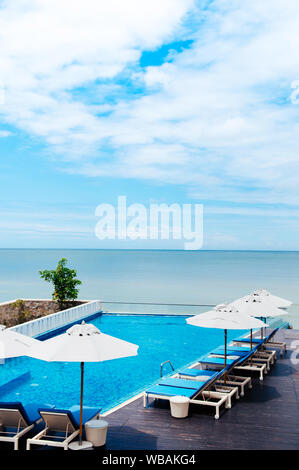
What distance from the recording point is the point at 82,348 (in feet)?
18.4

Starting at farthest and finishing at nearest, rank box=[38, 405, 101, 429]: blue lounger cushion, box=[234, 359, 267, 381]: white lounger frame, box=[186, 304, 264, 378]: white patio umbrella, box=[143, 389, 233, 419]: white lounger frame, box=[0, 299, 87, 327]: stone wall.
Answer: box=[0, 299, 87, 327]: stone wall, box=[234, 359, 267, 381]: white lounger frame, box=[186, 304, 264, 378]: white patio umbrella, box=[143, 389, 233, 419]: white lounger frame, box=[38, 405, 101, 429]: blue lounger cushion

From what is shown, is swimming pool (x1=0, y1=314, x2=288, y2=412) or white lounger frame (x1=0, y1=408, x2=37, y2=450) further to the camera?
swimming pool (x1=0, y1=314, x2=288, y2=412)

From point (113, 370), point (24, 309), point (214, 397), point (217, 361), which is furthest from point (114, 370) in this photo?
point (24, 309)

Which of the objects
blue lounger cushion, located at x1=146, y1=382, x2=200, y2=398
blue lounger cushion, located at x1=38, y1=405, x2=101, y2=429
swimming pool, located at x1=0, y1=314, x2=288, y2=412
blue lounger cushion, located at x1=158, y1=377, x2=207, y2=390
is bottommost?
swimming pool, located at x1=0, y1=314, x2=288, y2=412

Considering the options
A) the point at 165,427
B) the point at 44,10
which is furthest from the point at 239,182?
the point at 165,427

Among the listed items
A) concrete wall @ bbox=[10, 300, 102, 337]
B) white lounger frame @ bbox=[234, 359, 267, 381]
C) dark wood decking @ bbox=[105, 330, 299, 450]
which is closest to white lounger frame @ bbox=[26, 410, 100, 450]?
dark wood decking @ bbox=[105, 330, 299, 450]

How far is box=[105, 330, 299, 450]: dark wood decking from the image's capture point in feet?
20.2

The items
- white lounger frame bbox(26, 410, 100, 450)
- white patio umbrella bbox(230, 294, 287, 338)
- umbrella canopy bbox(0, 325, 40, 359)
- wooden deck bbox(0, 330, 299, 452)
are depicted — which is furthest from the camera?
white patio umbrella bbox(230, 294, 287, 338)

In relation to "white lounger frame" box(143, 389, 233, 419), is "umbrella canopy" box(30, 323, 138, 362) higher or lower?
higher

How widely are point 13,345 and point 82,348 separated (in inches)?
46.6

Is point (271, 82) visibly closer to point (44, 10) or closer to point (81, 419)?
point (44, 10)

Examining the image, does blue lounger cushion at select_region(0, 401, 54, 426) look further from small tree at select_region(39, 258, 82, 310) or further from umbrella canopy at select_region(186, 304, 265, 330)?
small tree at select_region(39, 258, 82, 310)

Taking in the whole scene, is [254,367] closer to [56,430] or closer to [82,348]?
[56,430]

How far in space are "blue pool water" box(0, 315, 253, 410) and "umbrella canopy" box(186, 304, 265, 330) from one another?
6.32 feet
